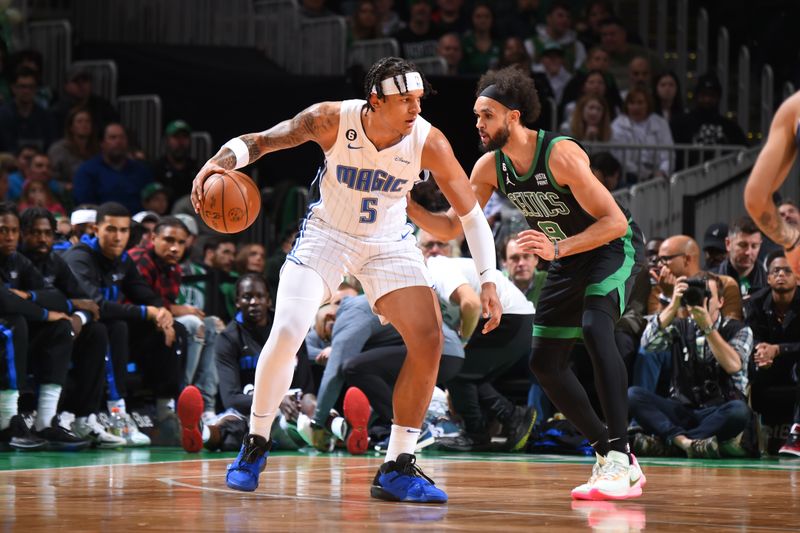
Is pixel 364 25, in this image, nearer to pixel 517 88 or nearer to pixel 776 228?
pixel 517 88

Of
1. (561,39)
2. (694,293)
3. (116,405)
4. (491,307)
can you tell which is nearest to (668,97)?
(561,39)

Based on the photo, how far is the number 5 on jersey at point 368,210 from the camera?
212 inches

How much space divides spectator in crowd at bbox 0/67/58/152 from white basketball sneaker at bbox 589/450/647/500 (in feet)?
26.3

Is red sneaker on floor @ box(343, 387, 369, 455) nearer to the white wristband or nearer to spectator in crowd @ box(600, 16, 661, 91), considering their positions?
the white wristband

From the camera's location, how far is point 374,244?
5.38 m

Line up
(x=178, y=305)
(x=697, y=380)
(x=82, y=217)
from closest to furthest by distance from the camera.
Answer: (x=697, y=380)
(x=178, y=305)
(x=82, y=217)

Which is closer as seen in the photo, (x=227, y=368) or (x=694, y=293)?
(x=694, y=293)

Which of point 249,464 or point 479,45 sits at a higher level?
point 479,45

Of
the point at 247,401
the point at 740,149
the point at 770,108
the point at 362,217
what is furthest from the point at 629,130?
the point at 362,217

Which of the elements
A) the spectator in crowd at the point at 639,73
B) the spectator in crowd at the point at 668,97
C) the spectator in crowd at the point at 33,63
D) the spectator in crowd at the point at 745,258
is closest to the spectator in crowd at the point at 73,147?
the spectator in crowd at the point at 33,63

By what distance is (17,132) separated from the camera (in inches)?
474

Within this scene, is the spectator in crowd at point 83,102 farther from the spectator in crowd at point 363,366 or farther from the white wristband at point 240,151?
the white wristband at point 240,151

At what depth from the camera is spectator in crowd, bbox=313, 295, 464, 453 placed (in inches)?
332

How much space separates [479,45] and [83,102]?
415cm
